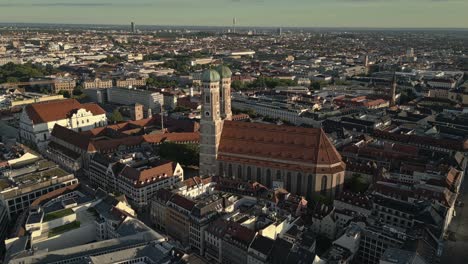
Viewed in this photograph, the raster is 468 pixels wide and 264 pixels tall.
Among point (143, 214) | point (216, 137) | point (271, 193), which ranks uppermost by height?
point (216, 137)

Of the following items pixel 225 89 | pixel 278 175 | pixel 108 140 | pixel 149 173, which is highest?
pixel 225 89

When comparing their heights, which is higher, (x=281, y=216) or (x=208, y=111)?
(x=208, y=111)

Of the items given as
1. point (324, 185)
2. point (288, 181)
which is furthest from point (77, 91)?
point (324, 185)

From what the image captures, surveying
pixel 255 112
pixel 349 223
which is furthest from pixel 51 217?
pixel 255 112

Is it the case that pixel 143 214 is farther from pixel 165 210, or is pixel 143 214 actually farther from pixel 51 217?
pixel 51 217

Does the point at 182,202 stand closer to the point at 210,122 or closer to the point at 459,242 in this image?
the point at 210,122
